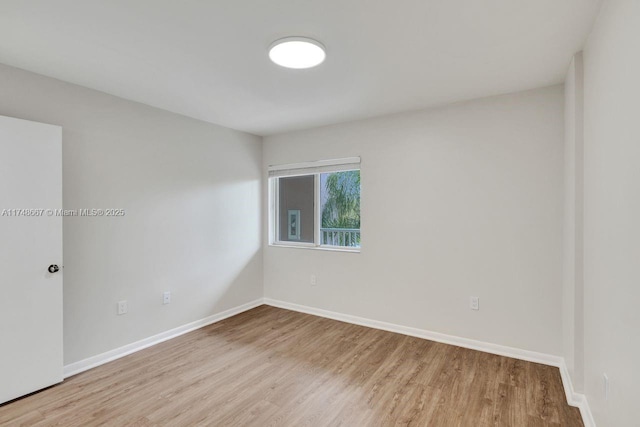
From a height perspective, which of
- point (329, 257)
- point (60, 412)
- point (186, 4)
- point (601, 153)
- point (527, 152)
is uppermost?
point (186, 4)

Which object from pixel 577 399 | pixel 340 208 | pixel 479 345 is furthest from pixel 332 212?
pixel 577 399

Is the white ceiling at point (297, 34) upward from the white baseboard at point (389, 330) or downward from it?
upward

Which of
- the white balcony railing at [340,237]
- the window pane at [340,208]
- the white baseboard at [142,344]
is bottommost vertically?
the white baseboard at [142,344]

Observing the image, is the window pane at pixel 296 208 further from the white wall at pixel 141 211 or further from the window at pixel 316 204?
the white wall at pixel 141 211

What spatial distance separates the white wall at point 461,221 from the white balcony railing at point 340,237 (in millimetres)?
174

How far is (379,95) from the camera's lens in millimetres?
2850

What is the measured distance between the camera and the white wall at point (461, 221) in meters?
2.68

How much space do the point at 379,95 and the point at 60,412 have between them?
3.39m

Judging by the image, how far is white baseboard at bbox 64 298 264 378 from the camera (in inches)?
102

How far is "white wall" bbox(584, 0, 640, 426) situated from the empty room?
2 cm

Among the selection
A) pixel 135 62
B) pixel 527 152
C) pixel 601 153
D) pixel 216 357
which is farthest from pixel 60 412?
pixel 527 152

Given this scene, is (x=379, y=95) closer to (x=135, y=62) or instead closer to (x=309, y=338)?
(x=135, y=62)

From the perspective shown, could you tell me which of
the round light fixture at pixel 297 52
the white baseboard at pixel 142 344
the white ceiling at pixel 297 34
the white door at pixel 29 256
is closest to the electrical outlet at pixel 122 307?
the white baseboard at pixel 142 344

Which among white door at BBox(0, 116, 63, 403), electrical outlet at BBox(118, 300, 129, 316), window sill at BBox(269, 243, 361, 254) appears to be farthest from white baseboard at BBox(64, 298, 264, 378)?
window sill at BBox(269, 243, 361, 254)
